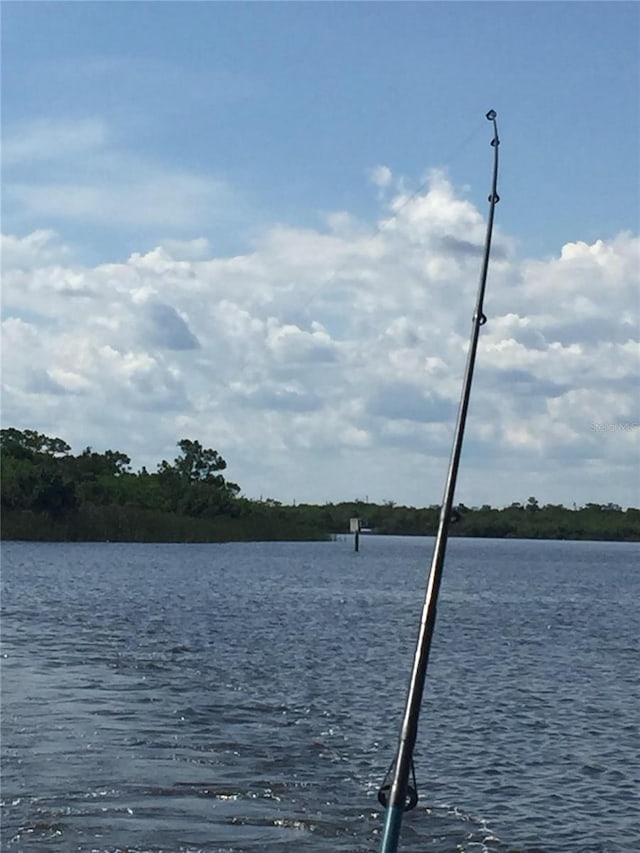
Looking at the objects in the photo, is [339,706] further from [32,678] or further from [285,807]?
[285,807]

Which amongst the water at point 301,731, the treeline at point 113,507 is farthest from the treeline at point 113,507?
the water at point 301,731

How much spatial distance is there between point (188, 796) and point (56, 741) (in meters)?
4.18

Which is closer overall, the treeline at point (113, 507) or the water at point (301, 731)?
the water at point (301, 731)

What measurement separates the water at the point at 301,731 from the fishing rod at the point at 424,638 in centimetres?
902

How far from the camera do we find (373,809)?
18000 millimetres

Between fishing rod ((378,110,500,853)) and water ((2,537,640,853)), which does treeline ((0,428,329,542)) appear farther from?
fishing rod ((378,110,500,853))

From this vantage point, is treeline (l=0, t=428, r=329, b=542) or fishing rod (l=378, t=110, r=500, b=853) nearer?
fishing rod (l=378, t=110, r=500, b=853)

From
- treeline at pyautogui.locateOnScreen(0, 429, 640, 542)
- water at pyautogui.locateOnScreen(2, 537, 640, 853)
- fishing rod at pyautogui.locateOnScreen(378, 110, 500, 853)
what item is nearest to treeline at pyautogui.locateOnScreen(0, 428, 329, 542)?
treeline at pyautogui.locateOnScreen(0, 429, 640, 542)

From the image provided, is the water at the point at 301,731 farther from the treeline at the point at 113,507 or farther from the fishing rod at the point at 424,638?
the treeline at the point at 113,507

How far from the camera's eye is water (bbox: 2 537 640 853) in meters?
16.6

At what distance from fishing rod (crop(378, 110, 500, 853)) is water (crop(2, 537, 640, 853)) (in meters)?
9.02

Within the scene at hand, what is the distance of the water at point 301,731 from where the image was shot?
16.6 m

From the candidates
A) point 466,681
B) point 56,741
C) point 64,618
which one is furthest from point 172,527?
point 56,741

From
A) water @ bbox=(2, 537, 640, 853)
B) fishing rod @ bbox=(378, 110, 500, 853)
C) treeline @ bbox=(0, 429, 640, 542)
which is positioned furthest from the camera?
treeline @ bbox=(0, 429, 640, 542)
